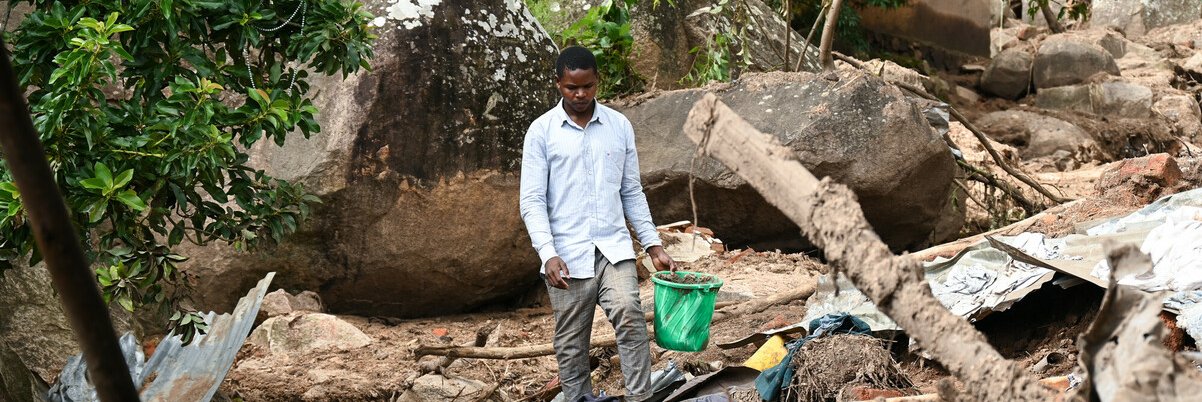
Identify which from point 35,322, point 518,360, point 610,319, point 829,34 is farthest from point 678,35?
point 35,322

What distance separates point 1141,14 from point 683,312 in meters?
15.9

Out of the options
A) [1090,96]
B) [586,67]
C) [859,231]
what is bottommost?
[1090,96]

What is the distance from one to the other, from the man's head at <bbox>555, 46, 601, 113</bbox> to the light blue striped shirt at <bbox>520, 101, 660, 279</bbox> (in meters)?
0.09

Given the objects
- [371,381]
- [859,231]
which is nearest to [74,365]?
[371,381]

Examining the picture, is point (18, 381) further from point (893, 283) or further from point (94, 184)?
point (893, 283)

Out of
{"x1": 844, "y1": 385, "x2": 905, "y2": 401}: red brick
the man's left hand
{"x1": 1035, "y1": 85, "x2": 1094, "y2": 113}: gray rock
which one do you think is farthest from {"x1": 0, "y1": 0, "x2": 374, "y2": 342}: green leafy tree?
{"x1": 1035, "y1": 85, "x2": 1094, "y2": 113}: gray rock

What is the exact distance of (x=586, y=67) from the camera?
380 cm

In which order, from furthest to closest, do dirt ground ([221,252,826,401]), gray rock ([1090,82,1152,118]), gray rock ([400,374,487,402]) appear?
gray rock ([1090,82,1152,118])
dirt ground ([221,252,826,401])
gray rock ([400,374,487,402])

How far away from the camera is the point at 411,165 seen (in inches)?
223

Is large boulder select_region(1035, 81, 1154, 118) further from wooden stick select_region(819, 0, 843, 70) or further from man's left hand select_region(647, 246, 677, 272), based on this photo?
man's left hand select_region(647, 246, 677, 272)

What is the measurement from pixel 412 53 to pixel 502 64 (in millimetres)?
492

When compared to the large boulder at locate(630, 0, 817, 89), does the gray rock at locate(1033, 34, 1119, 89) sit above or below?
below

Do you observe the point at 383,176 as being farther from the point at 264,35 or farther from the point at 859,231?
the point at 859,231

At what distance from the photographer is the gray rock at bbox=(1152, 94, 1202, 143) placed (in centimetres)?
1289
